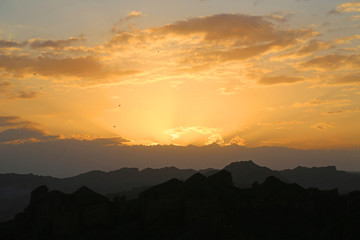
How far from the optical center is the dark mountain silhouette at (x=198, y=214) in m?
74.3

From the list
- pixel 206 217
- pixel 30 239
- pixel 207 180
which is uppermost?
pixel 207 180

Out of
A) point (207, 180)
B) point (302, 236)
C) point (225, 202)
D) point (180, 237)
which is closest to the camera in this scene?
point (180, 237)

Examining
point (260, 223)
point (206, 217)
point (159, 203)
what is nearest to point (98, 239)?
point (159, 203)

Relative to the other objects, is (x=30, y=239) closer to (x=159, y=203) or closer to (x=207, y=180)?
(x=159, y=203)

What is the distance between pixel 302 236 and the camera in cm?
7500

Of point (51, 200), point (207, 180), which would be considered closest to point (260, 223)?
point (207, 180)

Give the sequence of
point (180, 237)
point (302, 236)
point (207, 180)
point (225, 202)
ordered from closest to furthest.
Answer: point (180, 237) < point (302, 236) < point (225, 202) < point (207, 180)

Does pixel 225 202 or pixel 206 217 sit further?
pixel 225 202

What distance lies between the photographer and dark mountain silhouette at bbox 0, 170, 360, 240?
7431cm

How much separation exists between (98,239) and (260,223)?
3263 centimetres

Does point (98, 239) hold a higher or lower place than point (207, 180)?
lower

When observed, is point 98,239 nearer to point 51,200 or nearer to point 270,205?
point 51,200

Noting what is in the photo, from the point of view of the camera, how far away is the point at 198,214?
3004 inches

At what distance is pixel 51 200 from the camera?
91125 millimetres
